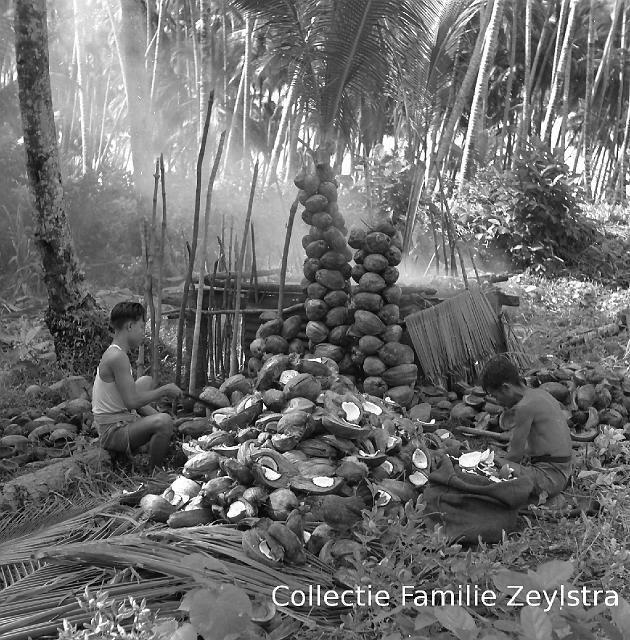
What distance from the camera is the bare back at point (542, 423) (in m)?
3.56

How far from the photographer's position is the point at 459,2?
9.44m

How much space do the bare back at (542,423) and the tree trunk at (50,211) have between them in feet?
13.4

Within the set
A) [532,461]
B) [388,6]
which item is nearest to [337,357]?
[532,461]

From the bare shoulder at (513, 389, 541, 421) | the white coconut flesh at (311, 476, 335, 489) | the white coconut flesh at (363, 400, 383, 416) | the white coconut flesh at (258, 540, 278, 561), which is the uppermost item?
the bare shoulder at (513, 389, 541, 421)

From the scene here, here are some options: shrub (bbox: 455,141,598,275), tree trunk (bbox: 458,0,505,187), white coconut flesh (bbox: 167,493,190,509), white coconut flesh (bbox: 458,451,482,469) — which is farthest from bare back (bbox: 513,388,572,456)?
tree trunk (bbox: 458,0,505,187)

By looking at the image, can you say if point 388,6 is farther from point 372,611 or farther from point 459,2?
point 372,611

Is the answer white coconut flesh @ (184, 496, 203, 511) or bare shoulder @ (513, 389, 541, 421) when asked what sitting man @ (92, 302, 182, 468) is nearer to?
white coconut flesh @ (184, 496, 203, 511)

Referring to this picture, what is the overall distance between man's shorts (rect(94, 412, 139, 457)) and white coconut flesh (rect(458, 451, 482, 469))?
1.81m

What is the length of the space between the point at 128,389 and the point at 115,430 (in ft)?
0.87

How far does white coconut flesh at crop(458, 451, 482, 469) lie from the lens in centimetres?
366

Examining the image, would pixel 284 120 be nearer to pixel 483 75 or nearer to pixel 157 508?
pixel 483 75

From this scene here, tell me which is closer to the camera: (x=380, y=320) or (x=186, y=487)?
(x=186, y=487)

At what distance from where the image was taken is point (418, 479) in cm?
344

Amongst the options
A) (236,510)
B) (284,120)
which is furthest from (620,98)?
(236,510)
